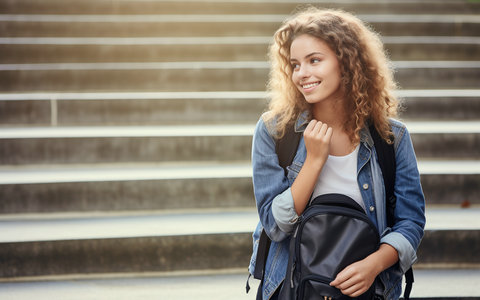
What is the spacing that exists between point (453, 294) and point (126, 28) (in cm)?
406

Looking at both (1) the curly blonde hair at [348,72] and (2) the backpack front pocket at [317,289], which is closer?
(2) the backpack front pocket at [317,289]

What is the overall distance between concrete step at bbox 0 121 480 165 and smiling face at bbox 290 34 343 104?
193 cm

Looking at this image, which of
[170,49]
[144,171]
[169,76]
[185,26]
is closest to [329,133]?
[144,171]

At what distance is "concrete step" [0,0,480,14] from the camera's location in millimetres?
5508

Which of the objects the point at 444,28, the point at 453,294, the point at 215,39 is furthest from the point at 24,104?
the point at 444,28

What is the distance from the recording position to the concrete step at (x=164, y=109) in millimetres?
3943

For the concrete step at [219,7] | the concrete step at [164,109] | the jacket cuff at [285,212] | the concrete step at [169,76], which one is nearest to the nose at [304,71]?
the jacket cuff at [285,212]

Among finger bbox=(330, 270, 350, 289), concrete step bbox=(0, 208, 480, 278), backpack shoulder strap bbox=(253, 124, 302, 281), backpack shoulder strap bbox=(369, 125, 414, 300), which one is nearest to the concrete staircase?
concrete step bbox=(0, 208, 480, 278)

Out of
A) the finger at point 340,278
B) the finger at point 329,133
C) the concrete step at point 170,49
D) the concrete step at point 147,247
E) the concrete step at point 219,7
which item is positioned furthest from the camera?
the concrete step at point 219,7

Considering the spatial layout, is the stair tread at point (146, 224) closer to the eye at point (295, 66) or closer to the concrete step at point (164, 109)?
the concrete step at point (164, 109)

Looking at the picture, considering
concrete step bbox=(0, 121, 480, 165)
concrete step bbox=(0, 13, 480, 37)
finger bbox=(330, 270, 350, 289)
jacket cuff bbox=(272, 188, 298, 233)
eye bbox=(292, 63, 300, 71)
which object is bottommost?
concrete step bbox=(0, 121, 480, 165)

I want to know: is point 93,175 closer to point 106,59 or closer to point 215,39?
point 106,59

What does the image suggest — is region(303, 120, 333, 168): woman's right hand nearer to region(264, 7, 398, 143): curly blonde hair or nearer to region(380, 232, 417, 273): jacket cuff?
region(264, 7, 398, 143): curly blonde hair

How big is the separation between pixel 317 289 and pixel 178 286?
133 centimetres
